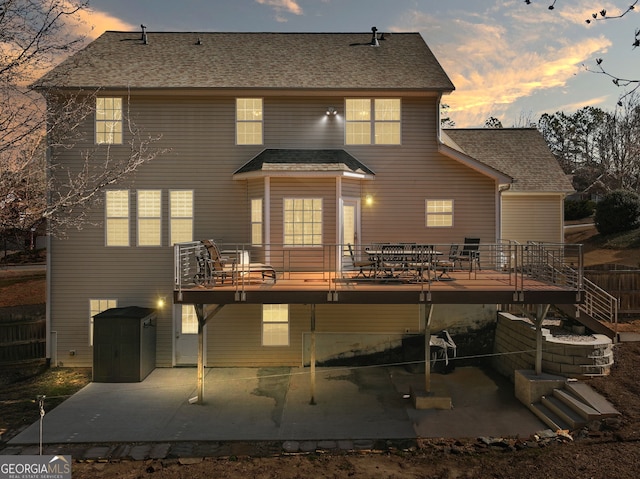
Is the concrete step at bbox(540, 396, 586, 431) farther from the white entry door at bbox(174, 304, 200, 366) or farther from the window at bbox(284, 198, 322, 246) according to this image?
the white entry door at bbox(174, 304, 200, 366)

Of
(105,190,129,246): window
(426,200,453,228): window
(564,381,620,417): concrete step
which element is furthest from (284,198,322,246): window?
(564,381,620,417): concrete step

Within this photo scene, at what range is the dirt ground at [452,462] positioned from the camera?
675 cm

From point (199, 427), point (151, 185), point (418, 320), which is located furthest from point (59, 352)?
point (418, 320)

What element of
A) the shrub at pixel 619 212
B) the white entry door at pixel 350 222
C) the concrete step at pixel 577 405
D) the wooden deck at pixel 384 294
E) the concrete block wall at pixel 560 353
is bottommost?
the concrete step at pixel 577 405

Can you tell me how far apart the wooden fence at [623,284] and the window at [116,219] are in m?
15.2

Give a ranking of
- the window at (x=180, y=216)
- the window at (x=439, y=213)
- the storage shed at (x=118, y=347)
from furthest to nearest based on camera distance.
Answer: the window at (x=439, y=213), the window at (x=180, y=216), the storage shed at (x=118, y=347)

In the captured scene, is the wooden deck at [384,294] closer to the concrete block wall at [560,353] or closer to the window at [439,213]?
the concrete block wall at [560,353]

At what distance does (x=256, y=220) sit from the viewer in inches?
482

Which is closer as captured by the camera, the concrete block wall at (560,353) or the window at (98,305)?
the concrete block wall at (560,353)

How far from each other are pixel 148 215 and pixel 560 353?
1186cm

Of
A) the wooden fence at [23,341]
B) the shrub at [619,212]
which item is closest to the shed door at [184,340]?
the wooden fence at [23,341]

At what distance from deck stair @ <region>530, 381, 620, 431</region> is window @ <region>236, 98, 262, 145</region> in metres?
10.2

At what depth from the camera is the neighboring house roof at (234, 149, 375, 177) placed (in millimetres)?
11367

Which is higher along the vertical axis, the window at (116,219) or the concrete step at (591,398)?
the window at (116,219)
